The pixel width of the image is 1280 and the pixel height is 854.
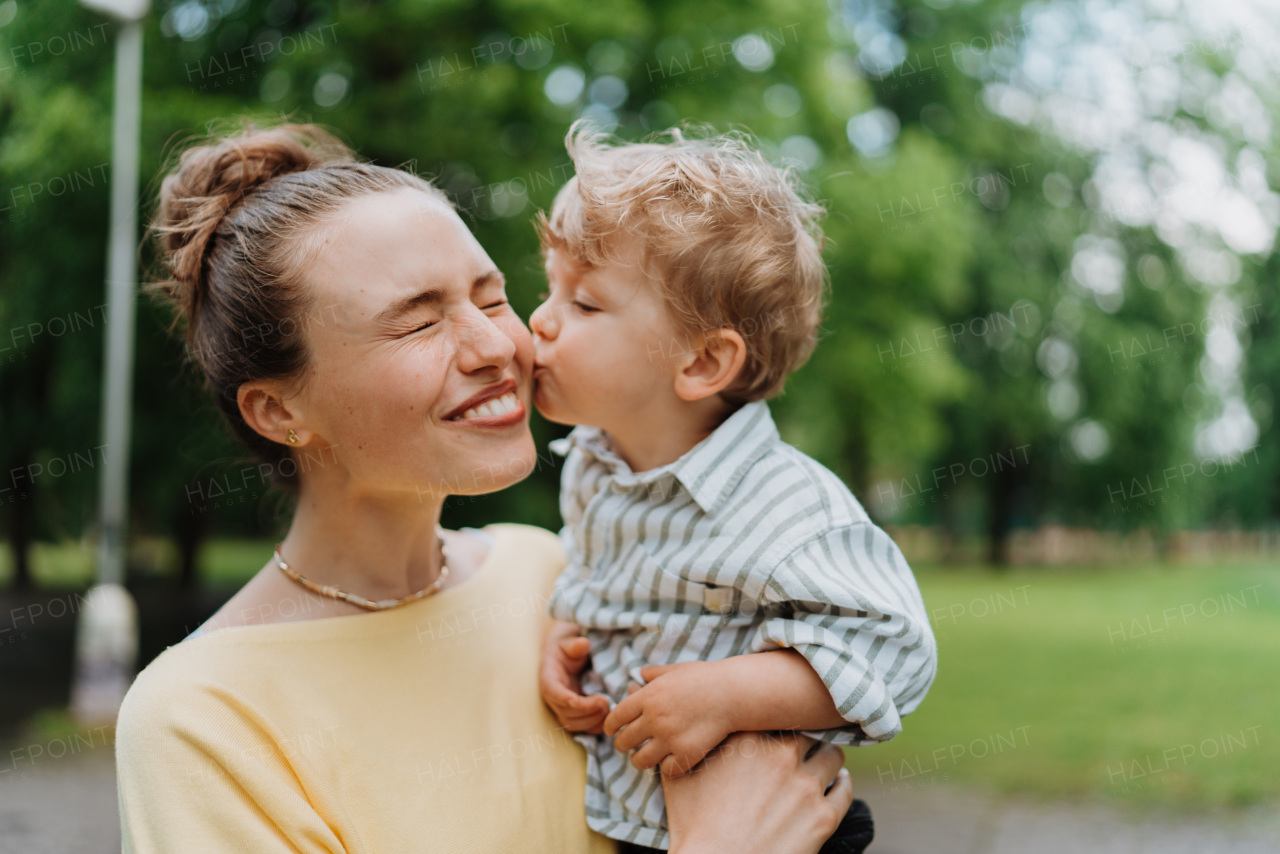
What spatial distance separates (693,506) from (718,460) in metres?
0.10

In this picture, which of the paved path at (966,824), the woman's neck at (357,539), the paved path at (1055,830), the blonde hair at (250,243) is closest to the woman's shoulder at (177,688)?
the woman's neck at (357,539)

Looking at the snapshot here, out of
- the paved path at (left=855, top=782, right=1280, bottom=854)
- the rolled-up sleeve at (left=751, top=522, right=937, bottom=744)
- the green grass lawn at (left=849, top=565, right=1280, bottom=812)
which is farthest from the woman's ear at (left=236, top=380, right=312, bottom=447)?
the green grass lawn at (left=849, top=565, right=1280, bottom=812)

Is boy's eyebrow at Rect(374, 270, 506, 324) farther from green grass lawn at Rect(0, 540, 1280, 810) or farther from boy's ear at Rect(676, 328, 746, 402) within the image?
green grass lawn at Rect(0, 540, 1280, 810)

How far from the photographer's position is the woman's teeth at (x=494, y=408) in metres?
1.89

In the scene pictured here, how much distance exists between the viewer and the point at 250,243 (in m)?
1.93

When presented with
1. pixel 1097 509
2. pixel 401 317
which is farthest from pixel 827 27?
pixel 1097 509

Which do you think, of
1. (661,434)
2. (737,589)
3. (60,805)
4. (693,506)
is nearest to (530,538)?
(661,434)

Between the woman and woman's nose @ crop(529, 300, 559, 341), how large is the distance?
0.14m

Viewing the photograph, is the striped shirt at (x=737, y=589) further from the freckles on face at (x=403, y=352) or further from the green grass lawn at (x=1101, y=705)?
the green grass lawn at (x=1101, y=705)

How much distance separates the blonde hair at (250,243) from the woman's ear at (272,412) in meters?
0.02

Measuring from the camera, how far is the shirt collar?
1.97 metres

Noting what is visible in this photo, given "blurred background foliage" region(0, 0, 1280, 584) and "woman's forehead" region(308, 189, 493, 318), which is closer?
"woman's forehead" region(308, 189, 493, 318)

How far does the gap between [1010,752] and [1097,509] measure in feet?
44.6

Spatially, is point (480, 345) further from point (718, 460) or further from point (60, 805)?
point (60, 805)
